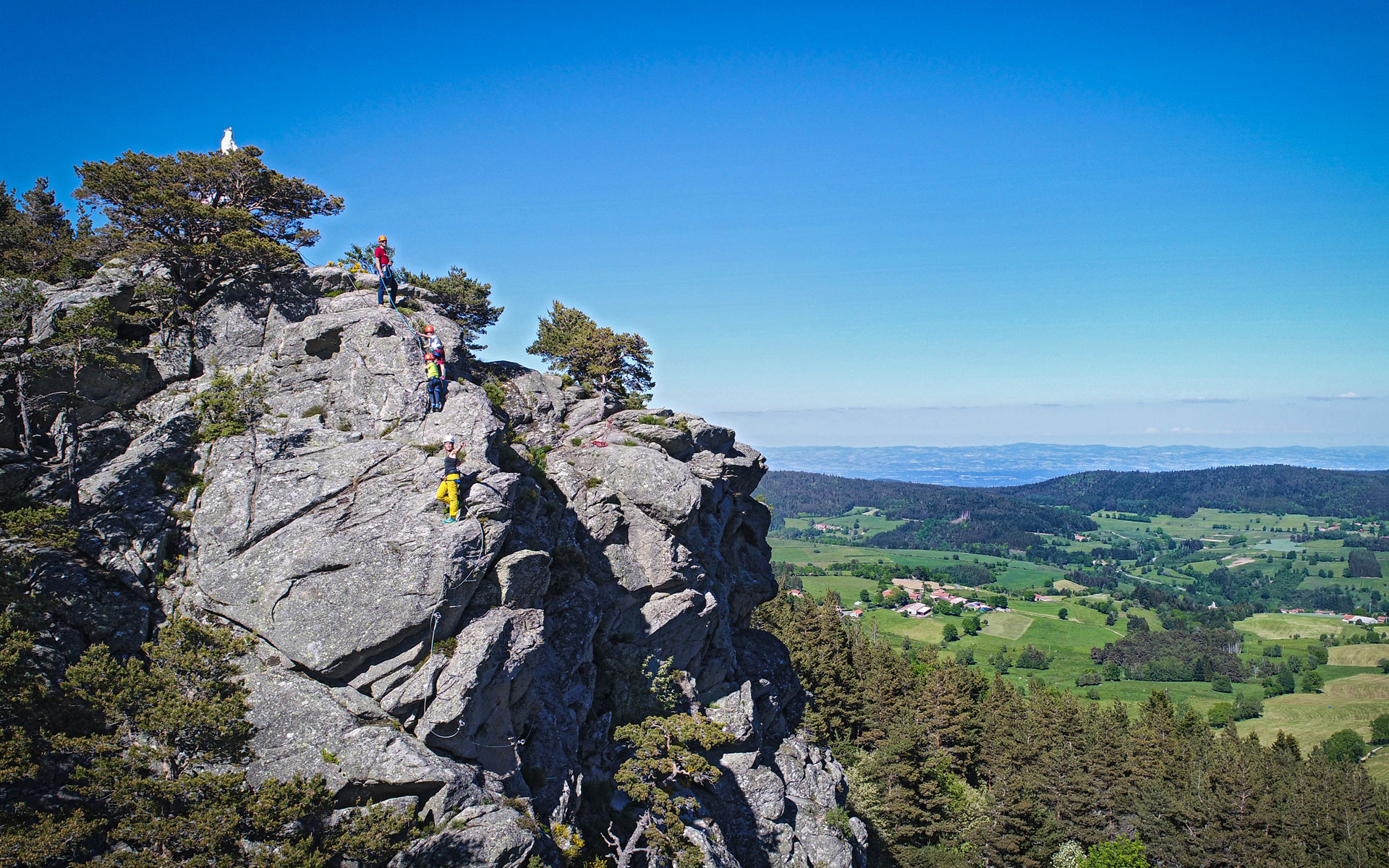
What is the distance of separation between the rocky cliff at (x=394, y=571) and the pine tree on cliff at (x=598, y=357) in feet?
29.3

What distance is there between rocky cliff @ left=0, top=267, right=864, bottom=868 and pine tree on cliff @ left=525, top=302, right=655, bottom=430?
8.94 m

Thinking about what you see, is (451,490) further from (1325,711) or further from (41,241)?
(1325,711)

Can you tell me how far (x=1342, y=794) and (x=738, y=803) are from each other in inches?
1892

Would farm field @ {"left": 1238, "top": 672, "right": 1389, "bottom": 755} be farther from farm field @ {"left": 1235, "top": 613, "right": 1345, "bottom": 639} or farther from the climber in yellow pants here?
the climber in yellow pants

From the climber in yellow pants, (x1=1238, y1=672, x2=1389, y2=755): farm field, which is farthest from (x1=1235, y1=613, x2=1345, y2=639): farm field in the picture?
the climber in yellow pants

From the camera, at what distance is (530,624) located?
24641 mm

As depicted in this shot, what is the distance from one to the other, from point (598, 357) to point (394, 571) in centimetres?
2501

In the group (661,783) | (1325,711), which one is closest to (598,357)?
(661,783)

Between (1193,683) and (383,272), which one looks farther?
(1193,683)

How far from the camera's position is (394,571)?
22156 millimetres

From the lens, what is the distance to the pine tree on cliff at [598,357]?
44.5 metres

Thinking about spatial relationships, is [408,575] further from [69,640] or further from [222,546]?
[69,640]

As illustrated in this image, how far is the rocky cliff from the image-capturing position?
20.1 m

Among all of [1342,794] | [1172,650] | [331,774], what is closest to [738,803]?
Result: [331,774]
